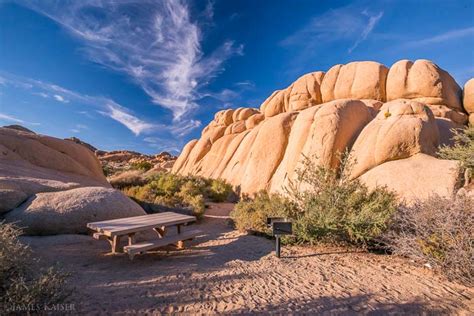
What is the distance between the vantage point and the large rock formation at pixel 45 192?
559 centimetres

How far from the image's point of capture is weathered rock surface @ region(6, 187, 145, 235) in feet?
17.9

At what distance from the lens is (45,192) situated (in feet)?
21.0

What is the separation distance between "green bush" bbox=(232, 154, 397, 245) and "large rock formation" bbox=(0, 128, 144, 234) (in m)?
4.26

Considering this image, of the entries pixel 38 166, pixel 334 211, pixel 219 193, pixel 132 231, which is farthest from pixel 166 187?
pixel 334 211

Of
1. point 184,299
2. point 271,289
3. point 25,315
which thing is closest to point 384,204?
point 271,289

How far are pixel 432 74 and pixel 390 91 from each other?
2.33 metres

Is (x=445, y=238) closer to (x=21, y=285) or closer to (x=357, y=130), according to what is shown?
(x=21, y=285)

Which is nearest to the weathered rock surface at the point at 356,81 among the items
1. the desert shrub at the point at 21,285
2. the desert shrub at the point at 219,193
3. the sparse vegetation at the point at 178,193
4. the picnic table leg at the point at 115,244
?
the desert shrub at the point at 219,193

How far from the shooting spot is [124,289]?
3.43 metres

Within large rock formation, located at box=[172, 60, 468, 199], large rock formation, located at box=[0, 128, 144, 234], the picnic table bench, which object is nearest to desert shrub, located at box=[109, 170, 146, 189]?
large rock formation, located at box=[0, 128, 144, 234]

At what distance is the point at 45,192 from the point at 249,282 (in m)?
6.05

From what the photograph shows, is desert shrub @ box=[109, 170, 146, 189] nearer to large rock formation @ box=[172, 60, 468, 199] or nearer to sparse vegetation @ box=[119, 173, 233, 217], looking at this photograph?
sparse vegetation @ box=[119, 173, 233, 217]

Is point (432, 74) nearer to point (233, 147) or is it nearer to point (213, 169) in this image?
point (233, 147)

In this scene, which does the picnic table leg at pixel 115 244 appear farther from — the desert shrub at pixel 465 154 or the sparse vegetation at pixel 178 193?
the desert shrub at pixel 465 154
